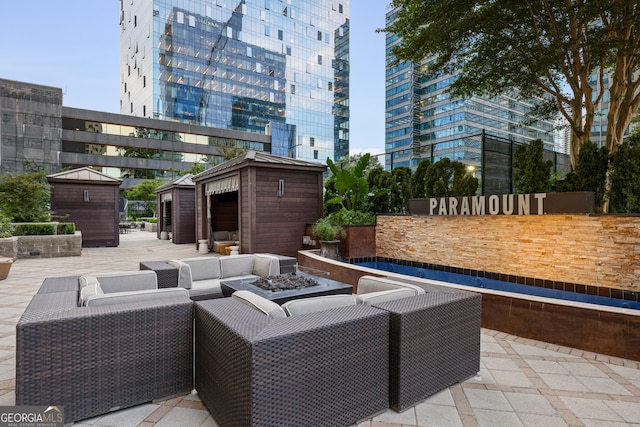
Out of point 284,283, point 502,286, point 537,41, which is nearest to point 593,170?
point 502,286

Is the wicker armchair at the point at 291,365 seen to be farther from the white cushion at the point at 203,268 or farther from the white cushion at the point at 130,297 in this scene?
the white cushion at the point at 203,268

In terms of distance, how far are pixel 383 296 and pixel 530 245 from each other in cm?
500

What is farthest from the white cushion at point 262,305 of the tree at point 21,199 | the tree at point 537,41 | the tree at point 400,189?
the tree at point 21,199

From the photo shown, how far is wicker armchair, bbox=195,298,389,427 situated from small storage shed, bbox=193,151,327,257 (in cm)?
642

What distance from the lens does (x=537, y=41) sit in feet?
25.0

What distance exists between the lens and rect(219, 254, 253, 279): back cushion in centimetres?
516

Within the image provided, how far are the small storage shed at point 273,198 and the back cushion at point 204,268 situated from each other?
3610 mm

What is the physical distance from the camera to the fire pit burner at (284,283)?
395cm

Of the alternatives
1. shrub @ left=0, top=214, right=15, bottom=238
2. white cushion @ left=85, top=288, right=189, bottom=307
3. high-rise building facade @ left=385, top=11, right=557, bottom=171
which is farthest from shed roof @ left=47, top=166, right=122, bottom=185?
high-rise building facade @ left=385, top=11, right=557, bottom=171

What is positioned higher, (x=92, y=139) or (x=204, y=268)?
(x=92, y=139)

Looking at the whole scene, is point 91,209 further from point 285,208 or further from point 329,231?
point 329,231

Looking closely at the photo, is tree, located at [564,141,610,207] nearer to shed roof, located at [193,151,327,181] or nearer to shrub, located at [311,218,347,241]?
shrub, located at [311,218,347,241]

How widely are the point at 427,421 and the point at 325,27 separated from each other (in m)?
67.9

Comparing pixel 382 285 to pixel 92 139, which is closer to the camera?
pixel 382 285
